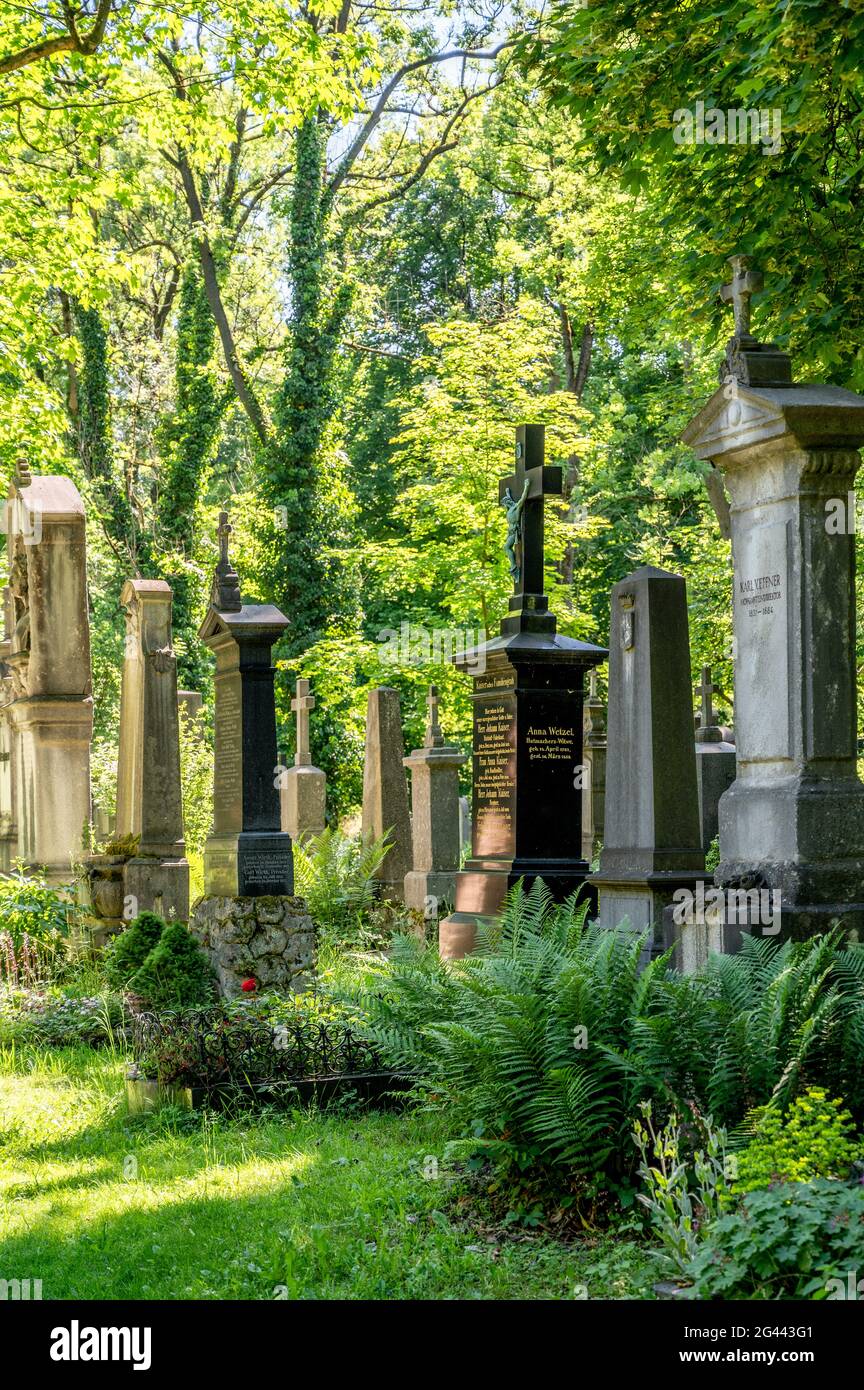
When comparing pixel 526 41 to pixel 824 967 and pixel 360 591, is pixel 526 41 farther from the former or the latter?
pixel 360 591

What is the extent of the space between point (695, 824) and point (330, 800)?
17433 mm

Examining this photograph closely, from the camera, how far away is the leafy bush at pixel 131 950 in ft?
34.5

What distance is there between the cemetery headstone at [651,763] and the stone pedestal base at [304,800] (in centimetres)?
1016

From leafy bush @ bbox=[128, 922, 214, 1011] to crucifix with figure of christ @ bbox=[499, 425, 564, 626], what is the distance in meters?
3.97

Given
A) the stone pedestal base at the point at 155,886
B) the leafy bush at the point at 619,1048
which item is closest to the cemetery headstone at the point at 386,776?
the stone pedestal base at the point at 155,886

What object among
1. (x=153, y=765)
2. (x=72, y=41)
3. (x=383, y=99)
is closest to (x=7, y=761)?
(x=153, y=765)

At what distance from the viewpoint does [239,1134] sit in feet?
23.9

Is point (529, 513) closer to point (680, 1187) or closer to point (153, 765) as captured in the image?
point (153, 765)

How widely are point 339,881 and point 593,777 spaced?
3.95m

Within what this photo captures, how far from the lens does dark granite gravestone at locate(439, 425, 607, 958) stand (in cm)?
1125

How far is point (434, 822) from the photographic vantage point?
1519 centimetres

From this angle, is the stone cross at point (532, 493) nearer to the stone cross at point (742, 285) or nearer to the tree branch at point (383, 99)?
the stone cross at point (742, 285)

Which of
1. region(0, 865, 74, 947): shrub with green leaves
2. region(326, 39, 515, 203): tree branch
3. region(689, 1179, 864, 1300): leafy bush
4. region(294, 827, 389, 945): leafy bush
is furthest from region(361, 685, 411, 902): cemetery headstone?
region(326, 39, 515, 203): tree branch
